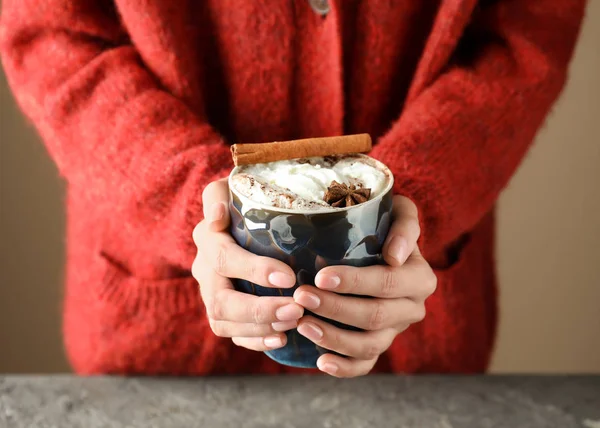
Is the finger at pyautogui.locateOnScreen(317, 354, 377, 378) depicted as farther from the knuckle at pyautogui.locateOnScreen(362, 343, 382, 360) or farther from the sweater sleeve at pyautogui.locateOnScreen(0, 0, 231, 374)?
the sweater sleeve at pyautogui.locateOnScreen(0, 0, 231, 374)

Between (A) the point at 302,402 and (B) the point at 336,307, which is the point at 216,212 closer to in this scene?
(B) the point at 336,307

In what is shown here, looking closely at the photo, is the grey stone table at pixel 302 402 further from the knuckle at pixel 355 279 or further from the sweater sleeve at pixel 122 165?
the knuckle at pixel 355 279

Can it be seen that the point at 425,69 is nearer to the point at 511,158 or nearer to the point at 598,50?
the point at 511,158

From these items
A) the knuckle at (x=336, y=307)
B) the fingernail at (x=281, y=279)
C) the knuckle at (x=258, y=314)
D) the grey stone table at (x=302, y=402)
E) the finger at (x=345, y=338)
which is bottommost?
the grey stone table at (x=302, y=402)

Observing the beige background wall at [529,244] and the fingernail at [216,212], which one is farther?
the beige background wall at [529,244]

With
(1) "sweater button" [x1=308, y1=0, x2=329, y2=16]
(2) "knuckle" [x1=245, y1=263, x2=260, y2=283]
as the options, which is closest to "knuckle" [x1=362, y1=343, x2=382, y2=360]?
(2) "knuckle" [x1=245, y1=263, x2=260, y2=283]

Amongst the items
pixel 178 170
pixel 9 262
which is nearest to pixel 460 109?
pixel 178 170

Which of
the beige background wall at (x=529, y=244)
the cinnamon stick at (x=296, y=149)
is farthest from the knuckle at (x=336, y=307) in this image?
the beige background wall at (x=529, y=244)

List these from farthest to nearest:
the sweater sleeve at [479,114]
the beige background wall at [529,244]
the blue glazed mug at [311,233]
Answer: the beige background wall at [529,244] → the sweater sleeve at [479,114] → the blue glazed mug at [311,233]
